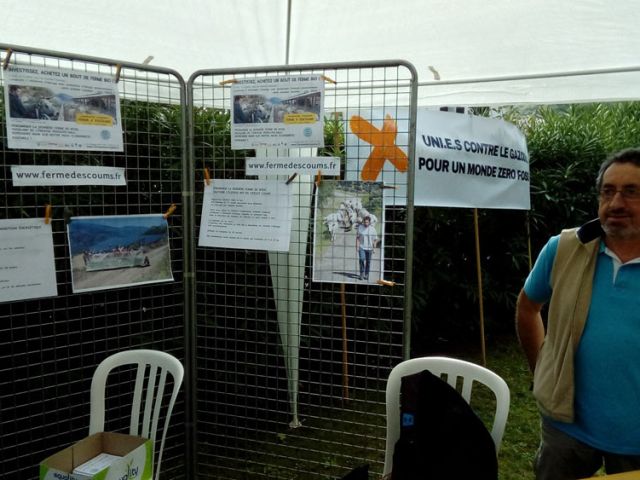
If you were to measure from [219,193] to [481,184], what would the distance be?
2.07 metres

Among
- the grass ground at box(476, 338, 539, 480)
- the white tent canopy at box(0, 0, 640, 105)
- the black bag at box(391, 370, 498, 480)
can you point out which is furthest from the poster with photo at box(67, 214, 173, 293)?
the grass ground at box(476, 338, 539, 480)

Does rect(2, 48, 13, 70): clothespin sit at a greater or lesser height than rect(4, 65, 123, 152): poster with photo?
greater

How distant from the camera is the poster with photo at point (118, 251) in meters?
2.01

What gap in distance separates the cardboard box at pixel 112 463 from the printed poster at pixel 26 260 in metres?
0.64

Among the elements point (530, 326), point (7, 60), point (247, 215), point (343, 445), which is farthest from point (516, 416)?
point (7, 60)

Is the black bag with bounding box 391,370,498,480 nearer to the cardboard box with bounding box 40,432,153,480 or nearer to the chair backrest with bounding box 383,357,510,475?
the chair backrest with bounding box 383,357,510,475

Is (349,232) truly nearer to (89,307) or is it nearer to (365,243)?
(365,243)

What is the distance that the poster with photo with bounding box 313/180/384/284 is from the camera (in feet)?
6.63

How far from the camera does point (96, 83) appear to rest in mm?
1972

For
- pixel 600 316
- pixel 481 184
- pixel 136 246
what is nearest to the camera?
pixel 600 316

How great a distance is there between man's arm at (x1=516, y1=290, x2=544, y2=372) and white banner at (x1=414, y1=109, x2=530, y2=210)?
1.31 metres

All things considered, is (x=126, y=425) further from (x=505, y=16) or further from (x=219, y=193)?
(x=505, y=16)

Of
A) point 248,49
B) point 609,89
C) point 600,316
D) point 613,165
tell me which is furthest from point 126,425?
point 609,89

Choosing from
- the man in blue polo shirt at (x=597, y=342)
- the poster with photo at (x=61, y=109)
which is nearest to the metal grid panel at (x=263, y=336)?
the poster with photo at (x=61, y=109)
